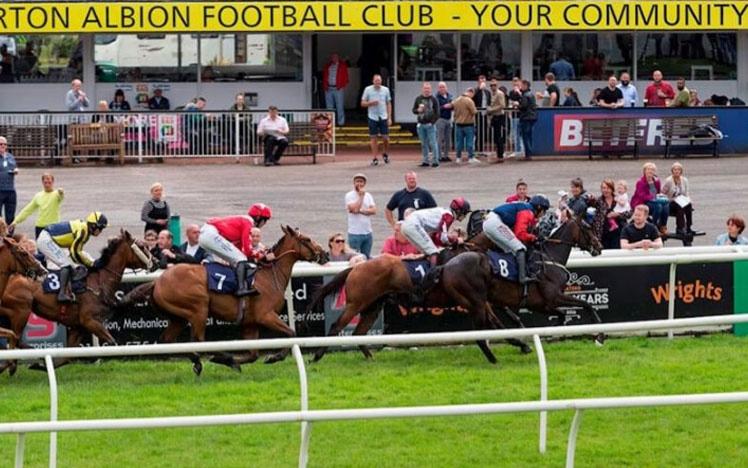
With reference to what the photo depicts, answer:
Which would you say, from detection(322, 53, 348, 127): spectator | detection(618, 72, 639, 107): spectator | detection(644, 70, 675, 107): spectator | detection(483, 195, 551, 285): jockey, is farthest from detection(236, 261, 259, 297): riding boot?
detection(322, 53, 348, 127): spectator

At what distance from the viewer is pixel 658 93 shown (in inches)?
1125

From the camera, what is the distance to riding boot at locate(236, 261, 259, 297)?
48.0 feet

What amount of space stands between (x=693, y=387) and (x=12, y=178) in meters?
9.89

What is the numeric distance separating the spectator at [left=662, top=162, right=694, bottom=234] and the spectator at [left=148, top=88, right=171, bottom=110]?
11.2 m

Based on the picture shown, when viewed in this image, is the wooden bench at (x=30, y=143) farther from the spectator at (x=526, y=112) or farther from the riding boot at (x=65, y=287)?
the riding boot at (x=65, y=287)

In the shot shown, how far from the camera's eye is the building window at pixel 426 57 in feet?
101

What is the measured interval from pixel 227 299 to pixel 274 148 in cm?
1273

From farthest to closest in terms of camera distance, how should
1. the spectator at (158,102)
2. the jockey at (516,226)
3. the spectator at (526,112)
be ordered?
the spectator at (158,102)
the spectator at (526,112)
the jockey at (516,226)

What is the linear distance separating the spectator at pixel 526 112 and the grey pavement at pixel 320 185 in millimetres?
328

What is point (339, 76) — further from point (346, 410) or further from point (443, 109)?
point (346, 410)

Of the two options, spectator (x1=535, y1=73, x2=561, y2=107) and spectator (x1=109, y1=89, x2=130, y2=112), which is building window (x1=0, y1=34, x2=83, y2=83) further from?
spectator (x1=535, y1=73, x2=561, y2=107)

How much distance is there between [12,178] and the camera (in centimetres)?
2078

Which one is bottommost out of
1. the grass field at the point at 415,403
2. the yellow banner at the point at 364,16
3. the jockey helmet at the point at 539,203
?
the grass field at the point at 415,403

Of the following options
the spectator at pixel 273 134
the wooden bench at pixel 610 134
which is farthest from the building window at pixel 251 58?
the wooden bench at pixel 610 134
